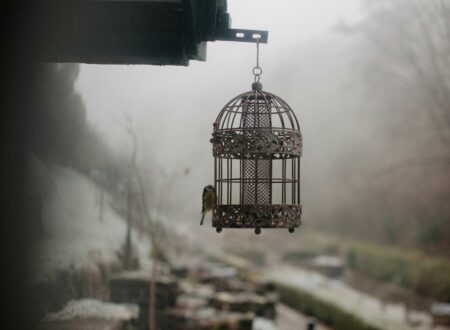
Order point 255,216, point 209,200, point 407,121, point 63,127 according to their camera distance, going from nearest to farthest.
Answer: point 255,216 < point 209,200 < point 63,127 < point 407,121

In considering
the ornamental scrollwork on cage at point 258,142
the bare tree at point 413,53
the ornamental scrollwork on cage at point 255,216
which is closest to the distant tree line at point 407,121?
the bare tree at point 413,53

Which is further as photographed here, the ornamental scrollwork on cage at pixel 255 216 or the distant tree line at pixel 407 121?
the distant tree line at pixel 407 121

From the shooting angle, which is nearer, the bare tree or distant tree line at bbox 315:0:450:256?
the bare tree

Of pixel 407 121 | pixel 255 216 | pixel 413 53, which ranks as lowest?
pixel 255 216

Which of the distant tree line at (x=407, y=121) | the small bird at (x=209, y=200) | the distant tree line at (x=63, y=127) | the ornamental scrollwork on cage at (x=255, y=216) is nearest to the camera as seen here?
the ornamental scrollwork on cage at (x=255, y=216)

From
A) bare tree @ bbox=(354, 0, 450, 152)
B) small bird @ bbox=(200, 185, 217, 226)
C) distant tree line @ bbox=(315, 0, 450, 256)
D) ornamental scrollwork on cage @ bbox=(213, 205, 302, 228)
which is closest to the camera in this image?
ornamental scrollwork on cage @ bbox=(213, 205, 302, 228)

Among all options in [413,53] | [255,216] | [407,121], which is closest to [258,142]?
[255,216]

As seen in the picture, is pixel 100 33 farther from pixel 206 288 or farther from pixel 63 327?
pixel 206 288

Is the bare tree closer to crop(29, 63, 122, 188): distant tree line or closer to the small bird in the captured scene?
crop(29, 63, 122, 188): distant tree line

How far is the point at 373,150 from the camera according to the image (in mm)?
13258

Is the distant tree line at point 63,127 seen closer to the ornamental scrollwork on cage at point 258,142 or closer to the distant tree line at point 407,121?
the ornamental scrollwork on cage at point 258,142

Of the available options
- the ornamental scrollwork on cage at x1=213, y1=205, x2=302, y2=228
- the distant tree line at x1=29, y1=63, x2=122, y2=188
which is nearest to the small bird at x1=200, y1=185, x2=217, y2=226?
the ornamental scrollwork on cage at x1=213, y1=205, x2=302, y2=228

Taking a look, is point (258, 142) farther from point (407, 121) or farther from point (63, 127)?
point (407, 121)

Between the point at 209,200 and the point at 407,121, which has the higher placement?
the point at 407,121
